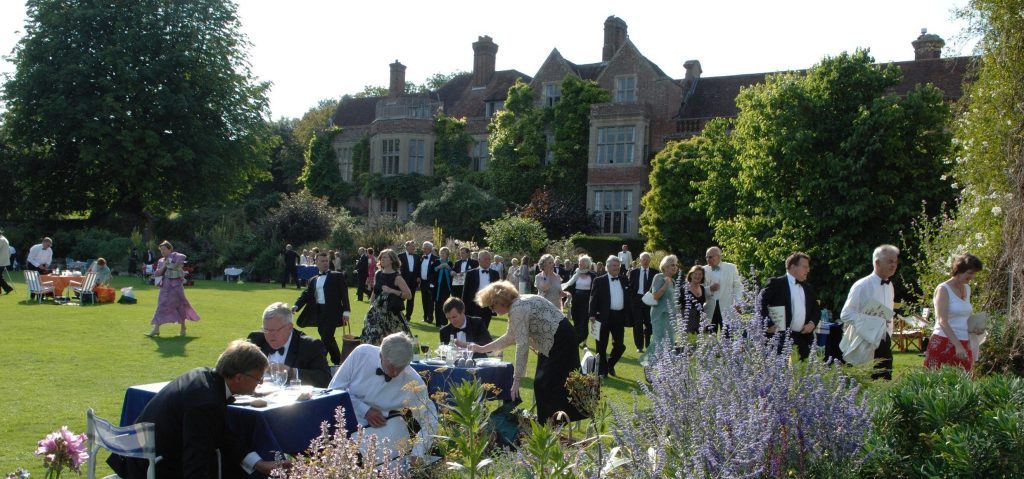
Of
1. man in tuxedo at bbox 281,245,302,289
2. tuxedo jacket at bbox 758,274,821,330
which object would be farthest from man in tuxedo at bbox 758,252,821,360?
man in tuxedo at bbox 281,245,302,289

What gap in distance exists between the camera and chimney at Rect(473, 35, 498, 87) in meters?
47.9

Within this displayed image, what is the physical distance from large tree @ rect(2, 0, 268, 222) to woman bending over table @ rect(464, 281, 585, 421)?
103ft

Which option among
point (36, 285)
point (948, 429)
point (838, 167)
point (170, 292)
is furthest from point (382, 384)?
point (36, 285)

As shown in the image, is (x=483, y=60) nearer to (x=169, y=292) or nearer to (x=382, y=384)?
(x=169, y=292)

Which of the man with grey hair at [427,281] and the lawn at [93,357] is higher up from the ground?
the man with grey hair at [427,281]

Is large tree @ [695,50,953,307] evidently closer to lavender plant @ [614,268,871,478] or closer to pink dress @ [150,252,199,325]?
pink dress @ [150,252,199,325]

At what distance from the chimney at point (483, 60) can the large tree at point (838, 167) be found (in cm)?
2784

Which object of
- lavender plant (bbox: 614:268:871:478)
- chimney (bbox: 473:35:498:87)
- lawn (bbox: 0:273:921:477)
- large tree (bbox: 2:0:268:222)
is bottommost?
lawn (bbox: 0:273:921:477)

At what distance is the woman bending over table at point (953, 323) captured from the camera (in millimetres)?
7242

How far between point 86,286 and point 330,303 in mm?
12485

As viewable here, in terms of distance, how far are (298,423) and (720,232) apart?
19.2m

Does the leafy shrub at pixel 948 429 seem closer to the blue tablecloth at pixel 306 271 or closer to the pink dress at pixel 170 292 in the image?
the pink dress at pixel 170 292

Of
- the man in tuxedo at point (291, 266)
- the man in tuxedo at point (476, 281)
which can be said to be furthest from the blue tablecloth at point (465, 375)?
the man in tuxedo at point (291, 266)

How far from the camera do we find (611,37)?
42406mm
